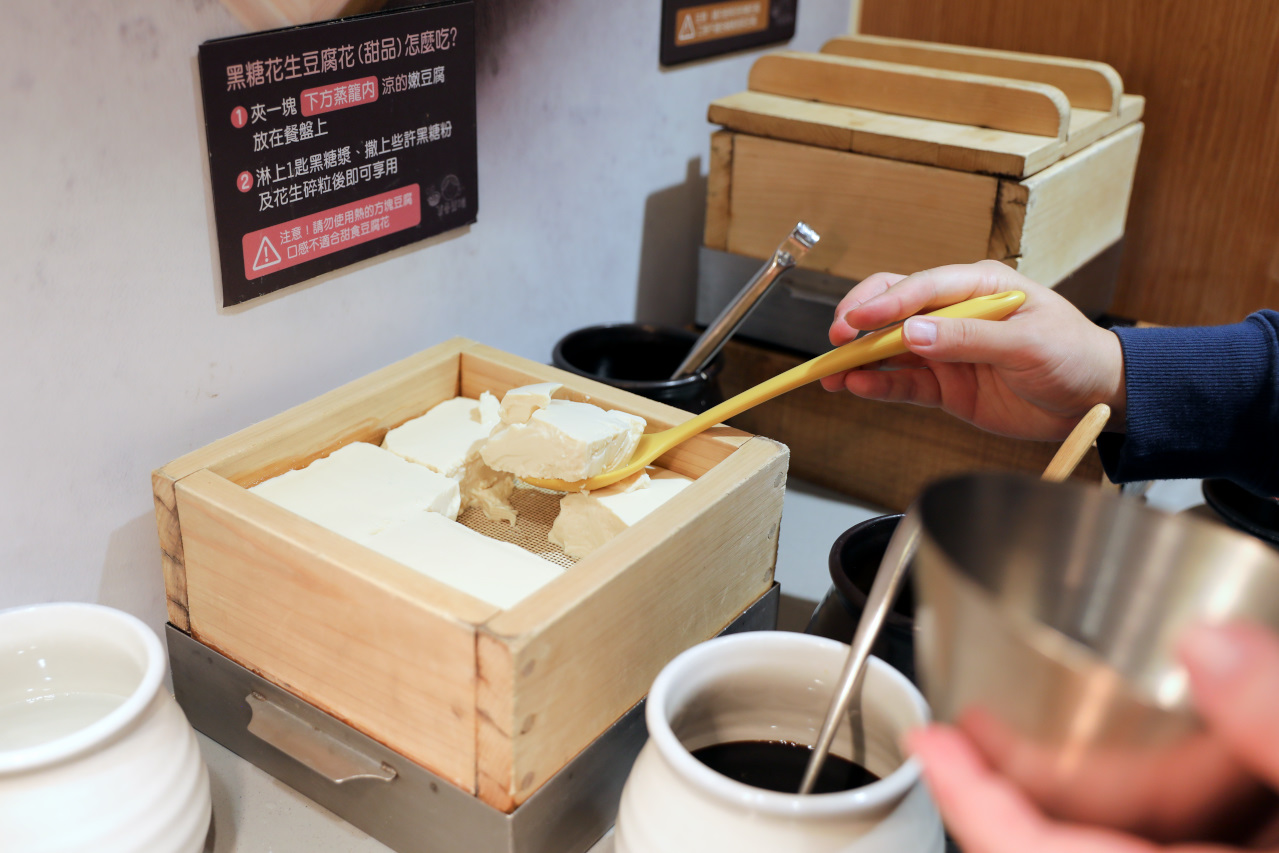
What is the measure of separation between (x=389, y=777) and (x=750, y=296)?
574mm

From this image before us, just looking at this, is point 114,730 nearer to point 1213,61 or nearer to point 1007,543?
point 1007,543

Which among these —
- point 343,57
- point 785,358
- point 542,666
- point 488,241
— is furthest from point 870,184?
point 542,666

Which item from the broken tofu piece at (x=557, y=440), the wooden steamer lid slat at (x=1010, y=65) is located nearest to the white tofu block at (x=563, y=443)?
the broken tofu piece at (x=557, y=440)

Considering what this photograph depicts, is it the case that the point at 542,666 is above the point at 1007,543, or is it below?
below

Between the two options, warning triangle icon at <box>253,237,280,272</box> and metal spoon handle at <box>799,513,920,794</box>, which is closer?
metal spoon handle at <box>799,513,920,794</box>

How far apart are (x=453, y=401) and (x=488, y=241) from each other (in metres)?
0.19

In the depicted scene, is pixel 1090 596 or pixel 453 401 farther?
pixel 453 401

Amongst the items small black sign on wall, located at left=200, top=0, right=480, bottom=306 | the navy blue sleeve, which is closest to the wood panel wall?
the navy blue sleeve

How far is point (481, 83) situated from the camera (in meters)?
0.98

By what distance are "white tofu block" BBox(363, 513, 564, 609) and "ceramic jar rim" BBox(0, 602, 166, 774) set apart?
0.15m

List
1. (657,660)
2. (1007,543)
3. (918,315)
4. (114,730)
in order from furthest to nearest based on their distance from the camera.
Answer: (918,315)
(657,660)
(114,730)
(1007,543)

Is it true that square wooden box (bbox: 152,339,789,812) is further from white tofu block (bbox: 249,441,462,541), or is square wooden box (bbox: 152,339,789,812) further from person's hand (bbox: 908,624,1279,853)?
person's hand (bbox: 908,624,1279,853)

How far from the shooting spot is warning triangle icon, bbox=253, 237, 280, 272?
32.6 inches

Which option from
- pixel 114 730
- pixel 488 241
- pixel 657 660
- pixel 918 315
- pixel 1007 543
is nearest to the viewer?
pixel 1007 543
